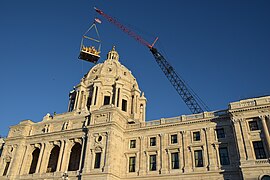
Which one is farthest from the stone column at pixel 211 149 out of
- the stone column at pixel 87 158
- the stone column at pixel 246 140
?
the stone column at pixel 87 158

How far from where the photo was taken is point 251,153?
107 feet

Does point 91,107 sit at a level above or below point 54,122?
above

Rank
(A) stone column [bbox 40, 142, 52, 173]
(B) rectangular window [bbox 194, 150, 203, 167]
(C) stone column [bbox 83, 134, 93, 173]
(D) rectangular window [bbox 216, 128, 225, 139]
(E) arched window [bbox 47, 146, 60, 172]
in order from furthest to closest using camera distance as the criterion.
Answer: (E) arched window [bbox 47, 146, 60, 172] < (A) stone column [bbox 40, 142, 52, 173] < (C) stone column [bbox 83, 134, 93, 173] < (D) rectangular window [bbox 216, 128, 225, 139] < (B) rectangular window [bbox 194, 150, 203, 167]

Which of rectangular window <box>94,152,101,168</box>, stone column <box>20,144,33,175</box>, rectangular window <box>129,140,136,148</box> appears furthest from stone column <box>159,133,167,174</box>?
stone column <box>20,144,33,175</box>

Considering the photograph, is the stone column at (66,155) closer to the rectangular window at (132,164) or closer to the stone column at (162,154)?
the rectangular window at (132,164)

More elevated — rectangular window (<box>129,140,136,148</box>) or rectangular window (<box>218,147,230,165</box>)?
rectangular window (<box>129,140,136,148</box>)

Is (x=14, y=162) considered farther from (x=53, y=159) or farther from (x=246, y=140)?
(x=246, y=140)

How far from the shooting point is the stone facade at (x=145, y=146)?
3438 centimetres

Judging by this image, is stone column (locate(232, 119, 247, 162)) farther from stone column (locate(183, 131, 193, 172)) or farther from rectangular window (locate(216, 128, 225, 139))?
stone column (locate(183, 131, 193, 172))

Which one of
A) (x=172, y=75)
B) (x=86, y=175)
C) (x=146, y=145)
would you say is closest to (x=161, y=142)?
(x=146, y=145)

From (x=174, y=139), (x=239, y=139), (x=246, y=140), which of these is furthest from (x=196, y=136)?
(x=246, y=140)

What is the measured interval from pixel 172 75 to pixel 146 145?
121ft

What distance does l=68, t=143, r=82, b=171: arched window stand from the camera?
151 feet

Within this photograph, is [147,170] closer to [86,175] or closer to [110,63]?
[86,175]
